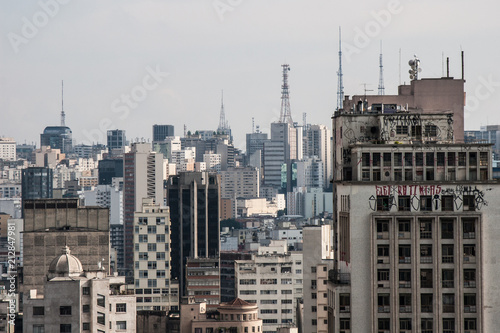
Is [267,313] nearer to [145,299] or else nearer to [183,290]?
[145,299]

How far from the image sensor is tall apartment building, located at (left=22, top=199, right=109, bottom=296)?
132375 millimetres

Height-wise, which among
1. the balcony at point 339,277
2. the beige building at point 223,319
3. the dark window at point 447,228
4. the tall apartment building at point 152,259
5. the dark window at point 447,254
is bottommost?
the beige building at point 223,319

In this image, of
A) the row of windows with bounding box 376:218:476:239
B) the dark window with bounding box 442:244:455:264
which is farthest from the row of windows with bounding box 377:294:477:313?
the row of windows with bounding box 376:218:476:239

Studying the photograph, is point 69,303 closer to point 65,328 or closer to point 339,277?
point 65,328

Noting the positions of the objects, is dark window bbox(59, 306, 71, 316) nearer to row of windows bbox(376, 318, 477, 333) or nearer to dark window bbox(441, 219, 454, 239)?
row of windows bbox(376, 318, 477, 333)

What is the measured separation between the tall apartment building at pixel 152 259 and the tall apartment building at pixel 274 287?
9.48m

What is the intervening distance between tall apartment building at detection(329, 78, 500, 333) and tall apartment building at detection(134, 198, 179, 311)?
9612cm

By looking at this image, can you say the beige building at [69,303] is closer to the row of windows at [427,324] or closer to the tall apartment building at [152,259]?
the row of windows at [427,324]

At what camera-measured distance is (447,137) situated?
189ft

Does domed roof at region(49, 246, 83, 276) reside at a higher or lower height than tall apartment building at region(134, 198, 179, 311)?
higher

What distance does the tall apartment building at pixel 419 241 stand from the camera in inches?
2100

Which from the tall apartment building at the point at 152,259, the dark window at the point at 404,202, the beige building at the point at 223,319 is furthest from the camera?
the tall apartment building at the point at 152,259

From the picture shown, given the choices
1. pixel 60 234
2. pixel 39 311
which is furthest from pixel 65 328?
pixel 60 234

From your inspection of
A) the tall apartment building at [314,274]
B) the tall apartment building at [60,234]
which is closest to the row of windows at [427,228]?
the tall apartment building at [314,274]
